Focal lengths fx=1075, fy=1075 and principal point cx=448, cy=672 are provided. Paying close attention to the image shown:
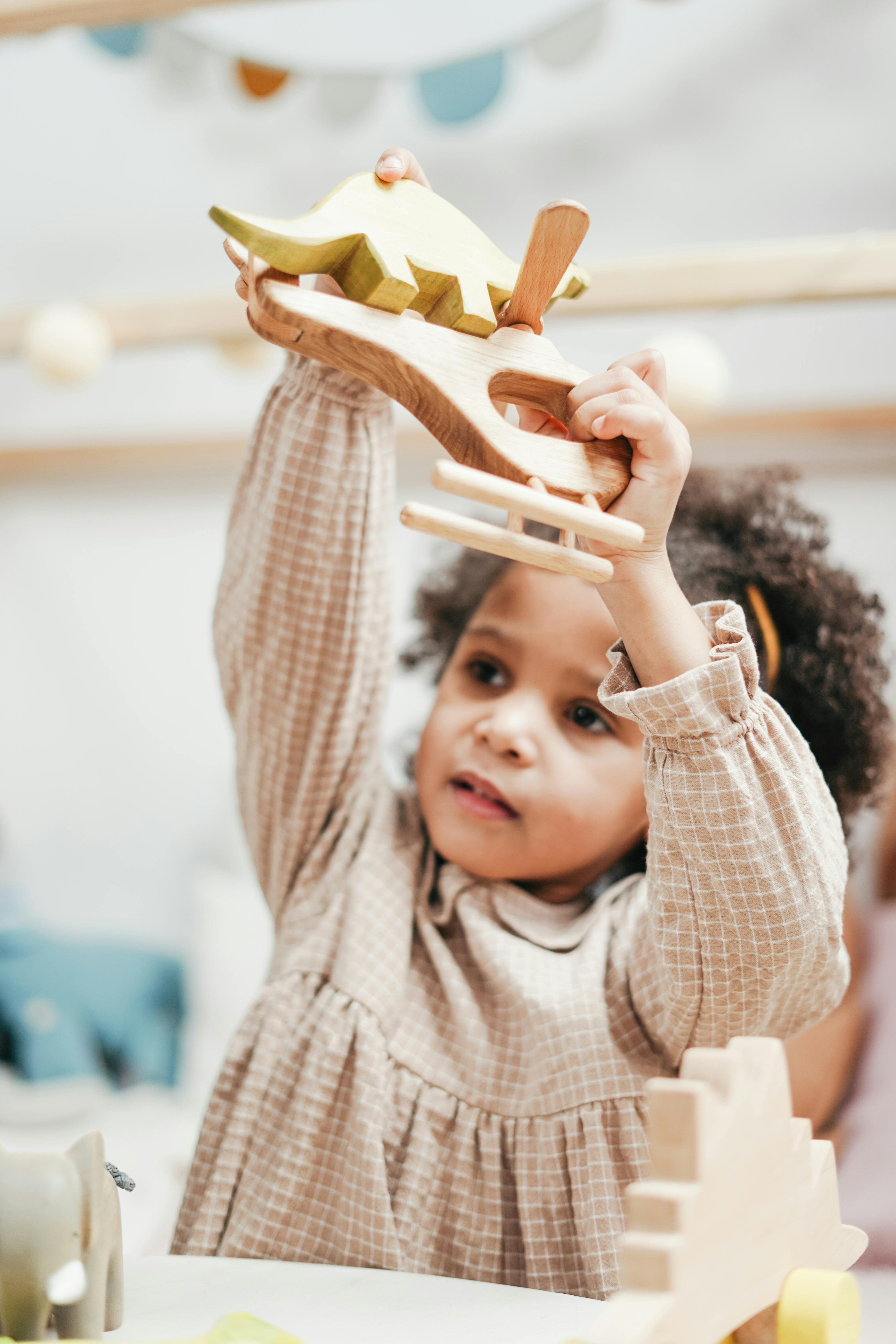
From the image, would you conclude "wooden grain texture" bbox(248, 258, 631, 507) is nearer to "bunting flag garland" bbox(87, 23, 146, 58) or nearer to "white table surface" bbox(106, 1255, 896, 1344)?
"white table surface" bbox(106, 1255, 896, 1344)

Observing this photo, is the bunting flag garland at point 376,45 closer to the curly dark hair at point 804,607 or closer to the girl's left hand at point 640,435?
the curly dark hair at point 804,607

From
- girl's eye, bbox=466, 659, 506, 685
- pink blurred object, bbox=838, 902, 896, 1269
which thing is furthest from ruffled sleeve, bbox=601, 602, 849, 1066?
pink blurred object, bbox=838, 902, 896, 1269

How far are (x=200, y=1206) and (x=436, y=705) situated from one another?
34 centimetres

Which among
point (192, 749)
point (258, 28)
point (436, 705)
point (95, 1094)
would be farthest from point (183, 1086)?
point (258, 28)

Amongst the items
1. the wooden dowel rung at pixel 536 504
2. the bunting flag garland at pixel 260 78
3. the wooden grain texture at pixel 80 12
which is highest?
the bunting flag garland at pixel 260 78

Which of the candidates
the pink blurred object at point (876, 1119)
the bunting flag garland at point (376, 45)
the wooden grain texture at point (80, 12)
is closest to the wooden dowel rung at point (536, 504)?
the pink blurred object at point (876, 1119)

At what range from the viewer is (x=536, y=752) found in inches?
26.2

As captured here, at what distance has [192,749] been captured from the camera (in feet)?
4.84

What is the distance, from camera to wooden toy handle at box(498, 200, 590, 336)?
428 mm

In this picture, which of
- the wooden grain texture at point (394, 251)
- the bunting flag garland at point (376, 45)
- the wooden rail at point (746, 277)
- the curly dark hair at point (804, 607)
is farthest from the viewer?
the bunting flag garland at point (376, 45)

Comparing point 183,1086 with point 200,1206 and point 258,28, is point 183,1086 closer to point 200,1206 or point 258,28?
point 200,1206

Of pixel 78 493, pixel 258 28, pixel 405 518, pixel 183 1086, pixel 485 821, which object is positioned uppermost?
pixel 258 28

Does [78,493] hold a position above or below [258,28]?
below

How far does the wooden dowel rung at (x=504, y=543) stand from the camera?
1.21 feet
